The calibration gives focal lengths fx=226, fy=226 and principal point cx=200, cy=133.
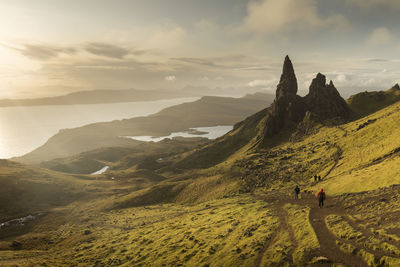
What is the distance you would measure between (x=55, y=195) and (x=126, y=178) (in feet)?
192

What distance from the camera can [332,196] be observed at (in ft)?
159

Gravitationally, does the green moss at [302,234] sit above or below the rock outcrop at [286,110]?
below

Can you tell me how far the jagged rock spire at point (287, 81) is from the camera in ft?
614

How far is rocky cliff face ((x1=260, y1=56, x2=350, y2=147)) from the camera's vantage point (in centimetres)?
16288

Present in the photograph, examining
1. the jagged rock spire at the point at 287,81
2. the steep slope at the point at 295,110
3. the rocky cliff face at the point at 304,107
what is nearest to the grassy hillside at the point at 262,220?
the steep slope at the point at 295,110

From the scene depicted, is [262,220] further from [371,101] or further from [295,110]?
[371,101]

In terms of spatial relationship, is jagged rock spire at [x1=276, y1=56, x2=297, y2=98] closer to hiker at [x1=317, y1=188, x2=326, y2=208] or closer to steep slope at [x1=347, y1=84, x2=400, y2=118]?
steep slope at [x1=347, y1=84, x2=400, y2=118]

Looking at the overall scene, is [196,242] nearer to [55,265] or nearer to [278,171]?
[55,265]

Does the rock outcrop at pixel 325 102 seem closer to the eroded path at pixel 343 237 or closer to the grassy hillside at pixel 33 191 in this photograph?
the eroded path at pixel 343 237

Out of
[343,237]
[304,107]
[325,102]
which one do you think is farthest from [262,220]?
[325,102]

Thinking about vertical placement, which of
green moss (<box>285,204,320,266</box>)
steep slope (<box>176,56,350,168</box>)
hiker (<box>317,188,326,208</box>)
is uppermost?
steep slope (<box>176,56,350,168</box>)

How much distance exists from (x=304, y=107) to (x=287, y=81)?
28.3m

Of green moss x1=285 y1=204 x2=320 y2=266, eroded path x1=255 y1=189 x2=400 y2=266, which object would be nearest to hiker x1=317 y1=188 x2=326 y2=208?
eroded path x1=255 y1=189 x2=400 y2=266

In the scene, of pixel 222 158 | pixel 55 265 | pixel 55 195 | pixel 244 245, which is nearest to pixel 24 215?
pixel 55 195
